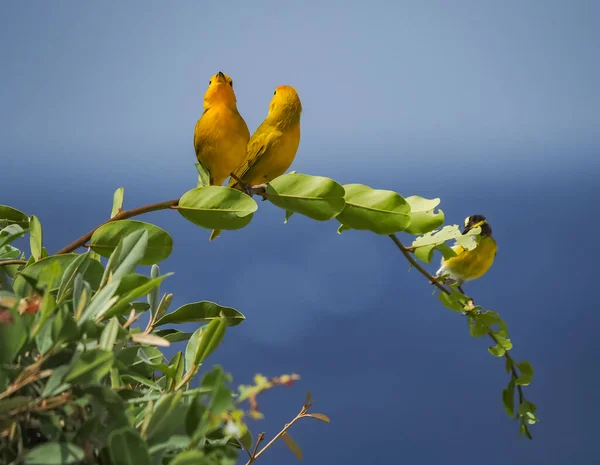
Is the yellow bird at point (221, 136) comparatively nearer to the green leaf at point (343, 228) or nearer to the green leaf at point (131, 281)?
the green leaf at point (343, 228)

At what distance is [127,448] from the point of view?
0.16 meters

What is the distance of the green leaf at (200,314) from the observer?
11.1 inches

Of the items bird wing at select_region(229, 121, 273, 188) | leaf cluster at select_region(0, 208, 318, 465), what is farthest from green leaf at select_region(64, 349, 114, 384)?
bird wing at select_region(229, 121, 273, 188)

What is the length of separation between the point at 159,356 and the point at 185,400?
6 centimetres

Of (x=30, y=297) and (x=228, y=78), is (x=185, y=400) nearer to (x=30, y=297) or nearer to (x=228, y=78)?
(x=30, y=297)

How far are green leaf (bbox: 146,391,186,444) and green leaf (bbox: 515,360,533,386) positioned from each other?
256 millimetres

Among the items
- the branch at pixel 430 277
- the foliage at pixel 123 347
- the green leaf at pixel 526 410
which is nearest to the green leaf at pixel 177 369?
the foliage at pixel 123 347

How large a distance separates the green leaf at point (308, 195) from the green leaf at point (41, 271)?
0.08m

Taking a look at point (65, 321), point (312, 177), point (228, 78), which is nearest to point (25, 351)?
point (65, 321)

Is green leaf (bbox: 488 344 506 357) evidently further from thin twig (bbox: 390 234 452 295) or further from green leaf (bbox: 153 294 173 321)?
green leaf (bbox: 153 294 173 321)

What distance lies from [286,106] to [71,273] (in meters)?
0.33

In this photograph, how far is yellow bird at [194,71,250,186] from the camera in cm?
45

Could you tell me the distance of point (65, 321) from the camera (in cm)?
18

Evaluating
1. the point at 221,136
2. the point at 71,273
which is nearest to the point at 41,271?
the point at 71,273
